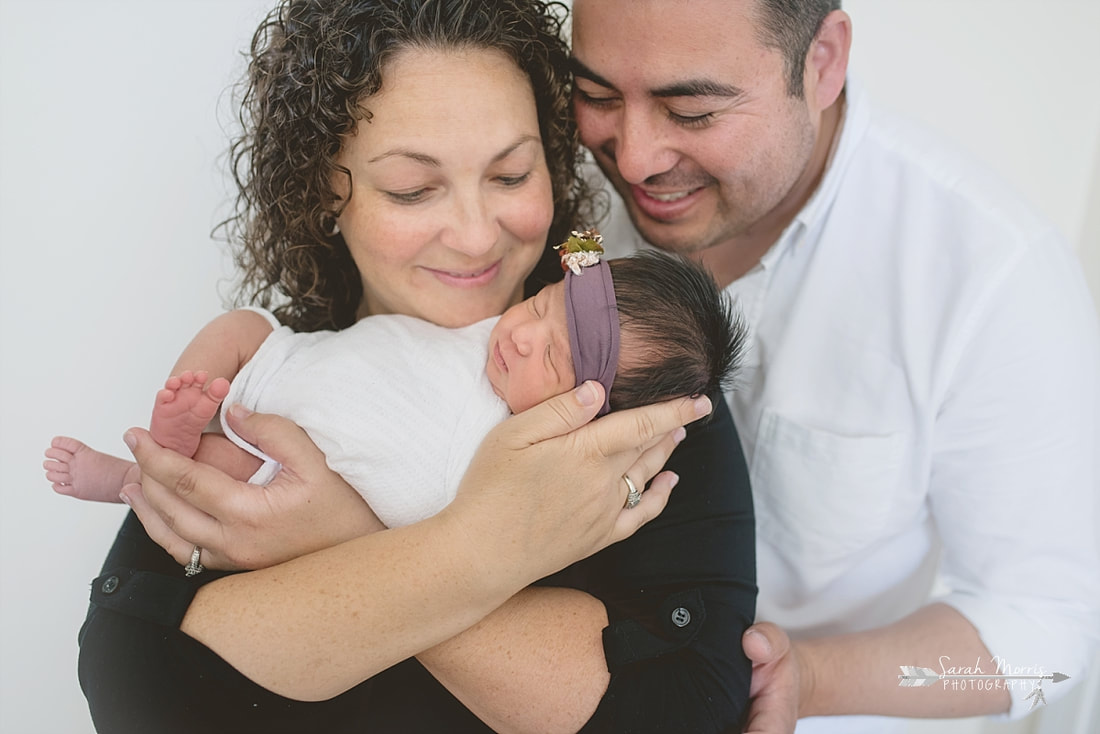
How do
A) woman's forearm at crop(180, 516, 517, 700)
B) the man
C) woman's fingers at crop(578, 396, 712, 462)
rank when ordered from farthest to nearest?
the man → woman's fingers at crop(578, 396, 712, 462) → woman's forearm at crop(180, 516, 517, 700)

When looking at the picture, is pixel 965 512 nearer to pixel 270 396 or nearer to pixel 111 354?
pixel 270 396

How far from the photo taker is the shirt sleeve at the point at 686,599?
1379 mm

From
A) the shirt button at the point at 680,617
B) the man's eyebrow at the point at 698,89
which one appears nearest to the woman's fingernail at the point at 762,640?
the shirt button at the point at 680,617

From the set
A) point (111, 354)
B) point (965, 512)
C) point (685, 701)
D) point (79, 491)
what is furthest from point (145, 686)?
point (965, 512)

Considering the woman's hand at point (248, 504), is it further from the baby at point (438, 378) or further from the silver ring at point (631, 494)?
the silver ring at point (631, 494)

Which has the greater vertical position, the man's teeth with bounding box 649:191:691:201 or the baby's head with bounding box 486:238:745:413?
the man's teeth with bounding box 649:191:691:201

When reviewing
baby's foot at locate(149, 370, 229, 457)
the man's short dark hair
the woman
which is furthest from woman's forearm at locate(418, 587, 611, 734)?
the man's short dark hair

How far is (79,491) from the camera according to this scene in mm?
1535

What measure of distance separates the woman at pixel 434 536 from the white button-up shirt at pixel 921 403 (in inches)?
16.7

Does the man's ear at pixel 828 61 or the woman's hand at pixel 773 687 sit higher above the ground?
the man's ear at pixel 828 61

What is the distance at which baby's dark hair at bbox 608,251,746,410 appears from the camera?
1503 millimetres

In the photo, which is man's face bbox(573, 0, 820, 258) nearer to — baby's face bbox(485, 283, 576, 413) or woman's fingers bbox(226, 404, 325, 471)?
baby's face bbox(485, 283, 576, 413)

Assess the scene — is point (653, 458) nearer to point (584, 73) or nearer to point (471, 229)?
point (471, 229)

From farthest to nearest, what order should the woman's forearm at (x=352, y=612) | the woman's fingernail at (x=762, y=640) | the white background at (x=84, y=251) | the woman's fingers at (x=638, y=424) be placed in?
the white background at (x=84, y=251)
the woman's fingernail at (x=762, y=640)
the woman's fingers at (x=638, y=424)
the woman's forearm at (x=352, y=612)
